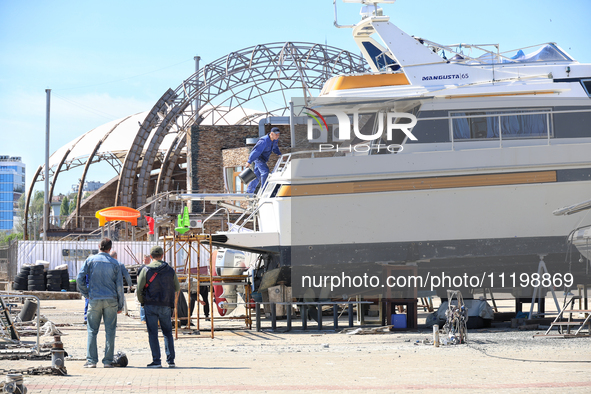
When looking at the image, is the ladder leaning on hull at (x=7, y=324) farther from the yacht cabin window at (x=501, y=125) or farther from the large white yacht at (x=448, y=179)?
the yacht cabin window at (x=501, y=125)

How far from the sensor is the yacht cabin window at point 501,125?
1263 cm

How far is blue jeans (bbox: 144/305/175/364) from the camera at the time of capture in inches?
314

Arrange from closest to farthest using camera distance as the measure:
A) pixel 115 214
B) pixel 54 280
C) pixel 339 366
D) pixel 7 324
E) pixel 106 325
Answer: pixel 339 366
pixel 106 325
pixel 7 324
pixel 54 280
pixel 115 214

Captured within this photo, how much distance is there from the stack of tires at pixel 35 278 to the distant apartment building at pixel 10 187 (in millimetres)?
116592

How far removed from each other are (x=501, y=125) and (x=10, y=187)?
141794 mm

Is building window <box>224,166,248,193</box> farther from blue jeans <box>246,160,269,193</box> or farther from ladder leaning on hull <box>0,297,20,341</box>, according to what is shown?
ladder leaning on hull <box>0,297,20,341</box>

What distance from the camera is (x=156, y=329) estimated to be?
814 centimetres

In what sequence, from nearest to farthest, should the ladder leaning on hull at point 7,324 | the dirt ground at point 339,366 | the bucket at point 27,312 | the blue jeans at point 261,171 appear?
the dirt ground at point 339,366 → the ladder leaning on hull at point 7,324 → the bucket at point 27,312 → the blue jeans at point 261,171

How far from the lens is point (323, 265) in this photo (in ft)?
40.4

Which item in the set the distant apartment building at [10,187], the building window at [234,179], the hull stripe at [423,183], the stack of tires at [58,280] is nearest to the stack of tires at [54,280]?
the stack of tires at [58,280]

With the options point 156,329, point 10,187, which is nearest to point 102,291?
point 156,329

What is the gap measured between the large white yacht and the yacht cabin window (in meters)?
0.02

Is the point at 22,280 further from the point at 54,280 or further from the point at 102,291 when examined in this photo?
the point at 102,291

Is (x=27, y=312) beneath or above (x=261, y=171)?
beneath
